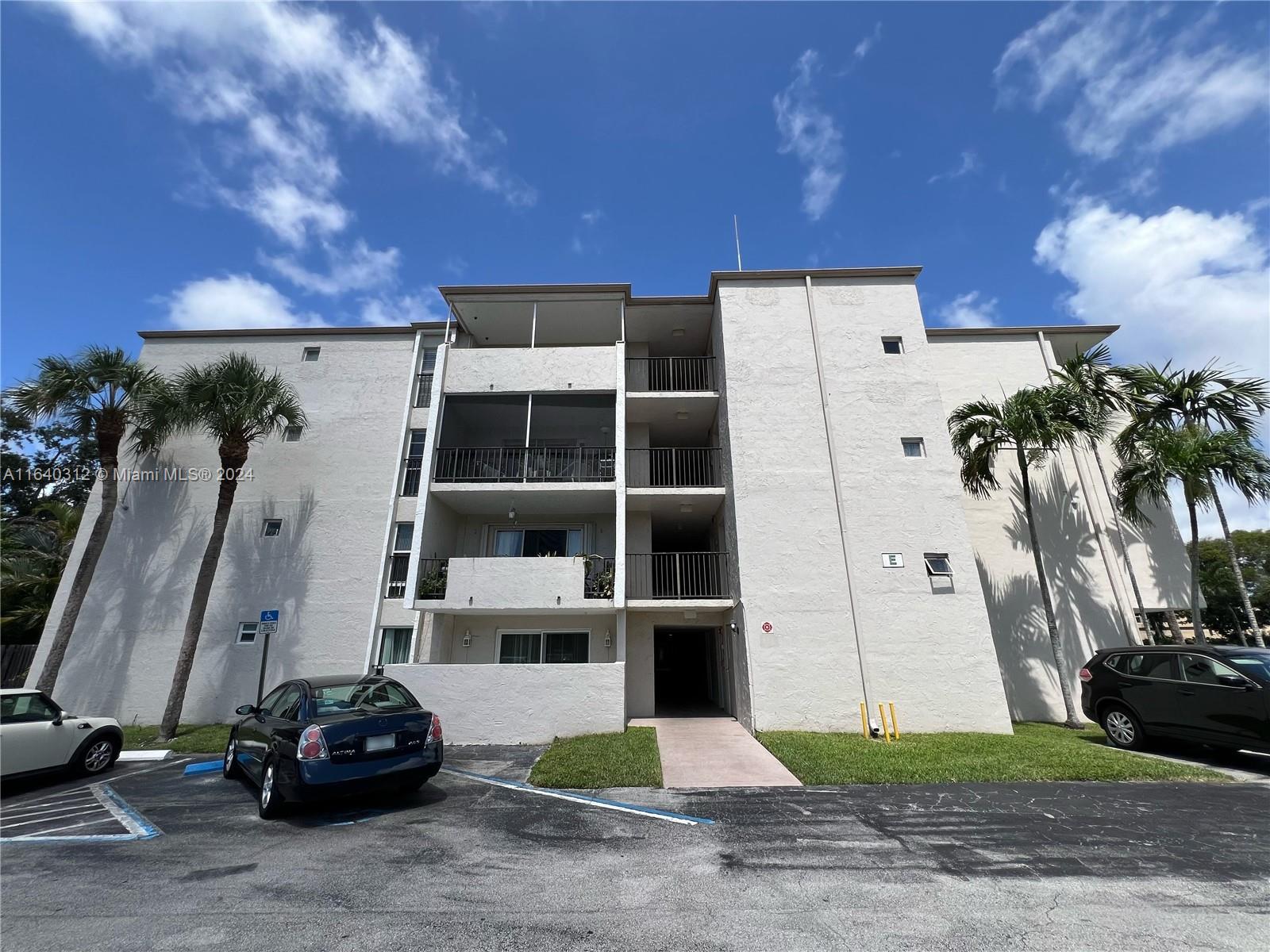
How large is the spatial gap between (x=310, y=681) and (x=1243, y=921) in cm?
893

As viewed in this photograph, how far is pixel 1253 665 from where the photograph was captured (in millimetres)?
7219

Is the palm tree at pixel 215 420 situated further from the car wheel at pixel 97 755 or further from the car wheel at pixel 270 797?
the car wheel at pixel 270 797

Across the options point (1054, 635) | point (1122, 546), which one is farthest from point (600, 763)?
point (1122, 546)

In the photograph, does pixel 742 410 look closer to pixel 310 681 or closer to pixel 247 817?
pixel 310 681

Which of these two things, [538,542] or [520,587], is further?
[538,542]

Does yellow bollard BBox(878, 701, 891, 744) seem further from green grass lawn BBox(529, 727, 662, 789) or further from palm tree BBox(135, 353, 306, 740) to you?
palm tree BBox(135, 353, 306, 740)

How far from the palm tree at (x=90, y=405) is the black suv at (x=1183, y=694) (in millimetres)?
21711

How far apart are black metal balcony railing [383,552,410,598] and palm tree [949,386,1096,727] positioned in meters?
14.5

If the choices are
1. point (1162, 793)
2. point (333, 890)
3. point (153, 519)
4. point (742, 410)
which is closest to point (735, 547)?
point (742, 410)

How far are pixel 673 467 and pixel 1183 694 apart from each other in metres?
11.1

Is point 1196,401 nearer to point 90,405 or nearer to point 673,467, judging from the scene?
point 673,467

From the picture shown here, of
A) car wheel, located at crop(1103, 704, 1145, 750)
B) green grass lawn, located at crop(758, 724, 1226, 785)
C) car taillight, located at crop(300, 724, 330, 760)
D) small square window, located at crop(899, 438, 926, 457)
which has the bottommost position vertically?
green grass lawn, located at crop(758, 724, 1226, 785)

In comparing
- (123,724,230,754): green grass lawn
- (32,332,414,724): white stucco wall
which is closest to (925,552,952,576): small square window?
(32,332,414,724): white stucco wall

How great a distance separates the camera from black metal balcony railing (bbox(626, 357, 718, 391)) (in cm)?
1534
